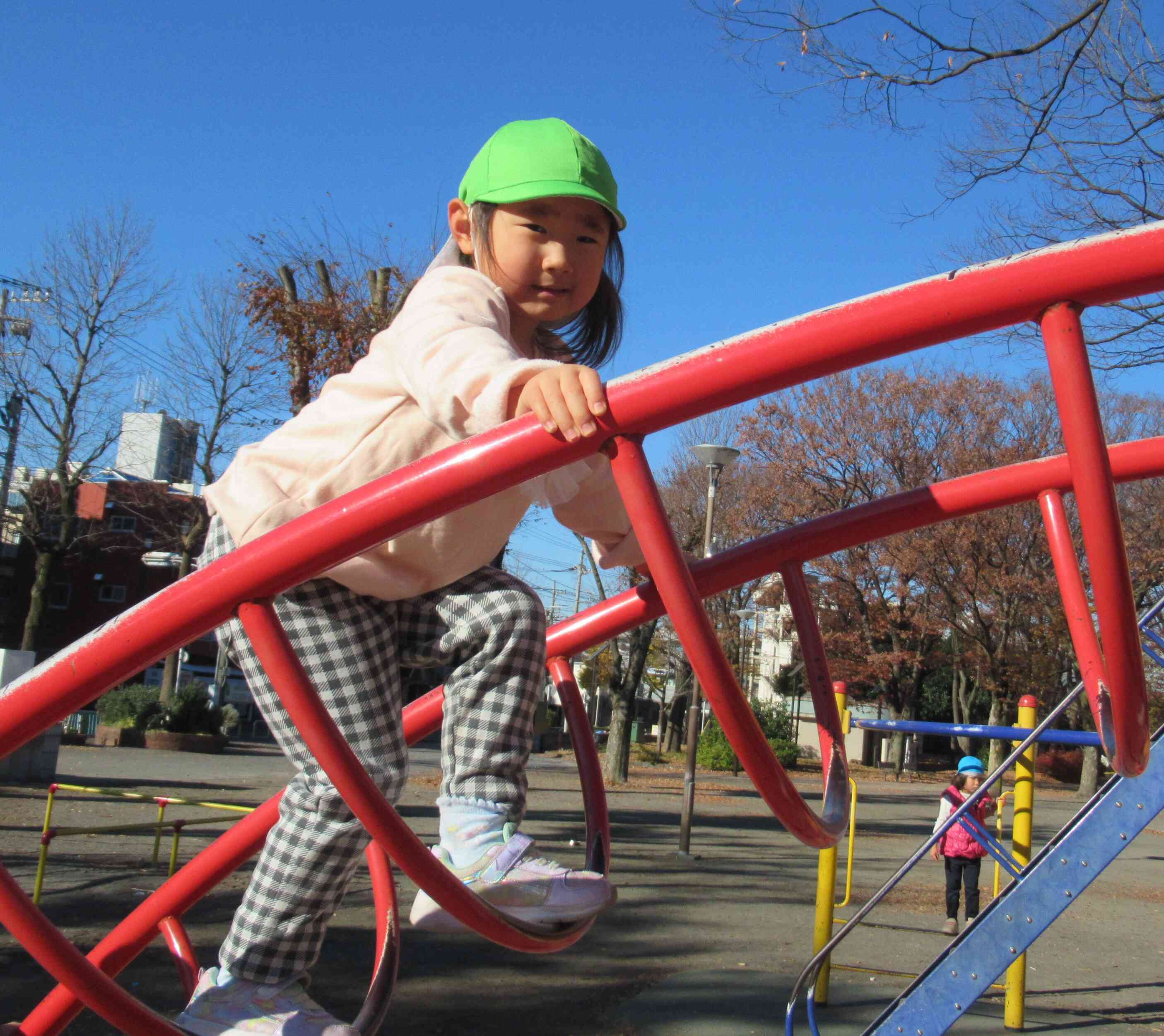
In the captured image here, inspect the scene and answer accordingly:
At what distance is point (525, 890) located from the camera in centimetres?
114

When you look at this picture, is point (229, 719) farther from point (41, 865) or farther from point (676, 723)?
point (676, 723)

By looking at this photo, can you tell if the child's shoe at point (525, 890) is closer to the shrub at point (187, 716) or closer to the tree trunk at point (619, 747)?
the tree trunk at point (619, 747)

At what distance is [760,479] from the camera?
19.7 meters

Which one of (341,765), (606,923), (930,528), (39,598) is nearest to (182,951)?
(341,765)

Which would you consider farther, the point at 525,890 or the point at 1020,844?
the point at 1020,844

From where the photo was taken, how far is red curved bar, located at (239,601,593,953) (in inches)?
37.1

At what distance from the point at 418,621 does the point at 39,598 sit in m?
21.4

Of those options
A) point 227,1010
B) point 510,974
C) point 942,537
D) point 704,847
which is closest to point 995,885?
point 510,974

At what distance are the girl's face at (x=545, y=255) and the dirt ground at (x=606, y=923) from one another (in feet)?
13.0

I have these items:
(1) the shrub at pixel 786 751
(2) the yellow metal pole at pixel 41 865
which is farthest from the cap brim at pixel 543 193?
(1) the shrub at pixel 786 751

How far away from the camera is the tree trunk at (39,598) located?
19.6 m

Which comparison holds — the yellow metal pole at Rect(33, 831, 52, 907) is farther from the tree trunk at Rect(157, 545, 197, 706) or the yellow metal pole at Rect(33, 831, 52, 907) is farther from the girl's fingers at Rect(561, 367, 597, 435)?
the tree trunk at Rect(157, 545, 197, 706)

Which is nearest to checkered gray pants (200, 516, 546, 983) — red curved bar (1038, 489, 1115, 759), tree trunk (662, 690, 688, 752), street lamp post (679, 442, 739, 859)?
red curved bar (1038, 489, 1115, 759)

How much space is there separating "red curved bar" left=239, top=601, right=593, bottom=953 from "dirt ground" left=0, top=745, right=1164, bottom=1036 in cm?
388
